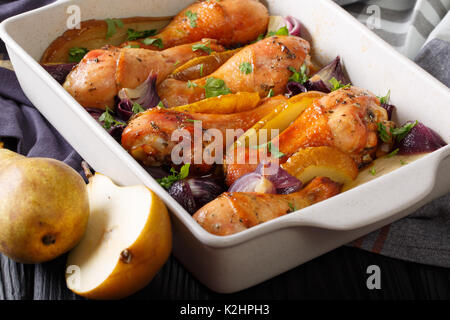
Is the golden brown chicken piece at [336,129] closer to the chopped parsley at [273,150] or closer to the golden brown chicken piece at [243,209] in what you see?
the chopped parsley at [273,150]

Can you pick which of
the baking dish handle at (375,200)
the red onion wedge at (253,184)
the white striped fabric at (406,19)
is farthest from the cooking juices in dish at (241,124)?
the white striped fabric at (406,19)

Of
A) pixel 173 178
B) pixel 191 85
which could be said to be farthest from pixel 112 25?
pixel 173 178

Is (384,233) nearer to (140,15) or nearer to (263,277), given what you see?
(263,277)

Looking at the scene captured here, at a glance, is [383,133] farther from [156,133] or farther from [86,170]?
[86,170]

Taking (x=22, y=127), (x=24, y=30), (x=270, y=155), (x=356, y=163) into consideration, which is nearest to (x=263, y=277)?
(x=270, y=155)

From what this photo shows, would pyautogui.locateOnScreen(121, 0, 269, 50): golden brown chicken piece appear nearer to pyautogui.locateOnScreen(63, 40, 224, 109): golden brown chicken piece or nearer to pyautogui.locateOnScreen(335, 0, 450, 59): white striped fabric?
pyautogui.locateOnScreen(63, 40, 224, 109): golden brown chicken piece
